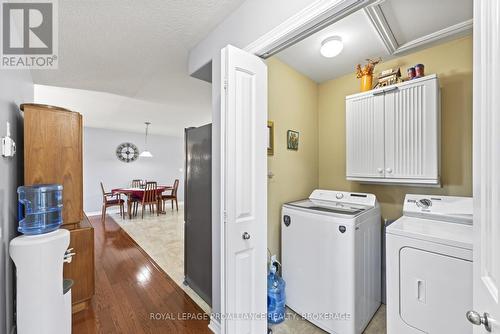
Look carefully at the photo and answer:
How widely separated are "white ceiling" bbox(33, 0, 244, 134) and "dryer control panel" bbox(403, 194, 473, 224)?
1.99m

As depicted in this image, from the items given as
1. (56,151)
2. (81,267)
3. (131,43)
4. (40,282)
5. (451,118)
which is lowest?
(81,267)

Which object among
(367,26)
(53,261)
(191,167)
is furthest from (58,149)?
(367,26)

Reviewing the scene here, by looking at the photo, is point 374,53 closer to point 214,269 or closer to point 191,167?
point 191,167

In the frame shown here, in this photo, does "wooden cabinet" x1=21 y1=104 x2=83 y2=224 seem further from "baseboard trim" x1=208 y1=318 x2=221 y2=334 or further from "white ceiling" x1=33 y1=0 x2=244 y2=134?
"baseboard trim" x1=208 y1=318 x2=221 y2=334

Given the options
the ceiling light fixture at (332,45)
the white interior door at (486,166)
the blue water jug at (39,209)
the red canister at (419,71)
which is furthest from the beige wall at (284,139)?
the blue water jug at (39,209)

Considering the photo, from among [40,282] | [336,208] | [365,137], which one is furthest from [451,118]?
[40,282]

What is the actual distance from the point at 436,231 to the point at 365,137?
969 mm

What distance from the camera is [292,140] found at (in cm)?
220

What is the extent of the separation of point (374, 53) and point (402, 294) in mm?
1956

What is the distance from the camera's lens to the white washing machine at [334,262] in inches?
60.9

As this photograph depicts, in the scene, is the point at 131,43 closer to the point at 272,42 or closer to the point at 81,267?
the point at 272,42

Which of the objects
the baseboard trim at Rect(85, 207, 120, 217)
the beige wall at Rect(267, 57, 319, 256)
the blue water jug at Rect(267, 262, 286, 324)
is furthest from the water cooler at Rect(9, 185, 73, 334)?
the baseboard trim at Rect(85, 207, 120, 217)

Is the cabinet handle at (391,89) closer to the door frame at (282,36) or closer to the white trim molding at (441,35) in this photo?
the white trim molding at (441,35)

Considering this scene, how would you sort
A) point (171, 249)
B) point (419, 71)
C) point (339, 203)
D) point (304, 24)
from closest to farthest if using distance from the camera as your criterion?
point (304, 24) → point (419, 71) → point (339, 203) → point (171, 249)
